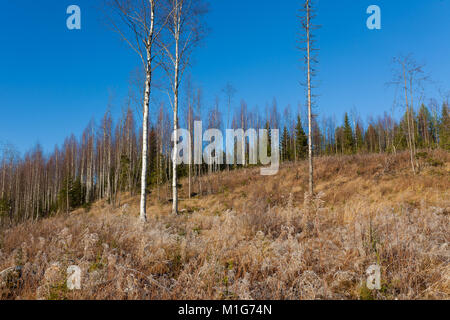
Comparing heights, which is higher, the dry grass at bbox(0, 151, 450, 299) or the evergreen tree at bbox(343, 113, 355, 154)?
the evergreen tree at bbox(343, 113, 355, 154)

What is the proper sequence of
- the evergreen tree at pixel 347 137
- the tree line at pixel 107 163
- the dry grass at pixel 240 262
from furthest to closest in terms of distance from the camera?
the evergreen tree at pixel 347 137
the tree line at pixel 107 163
the dry grass at pixel 240 262

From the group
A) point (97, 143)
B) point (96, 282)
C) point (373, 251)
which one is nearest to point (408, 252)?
point (373, 251)

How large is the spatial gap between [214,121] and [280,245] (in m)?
24.3

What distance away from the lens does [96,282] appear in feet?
7.57

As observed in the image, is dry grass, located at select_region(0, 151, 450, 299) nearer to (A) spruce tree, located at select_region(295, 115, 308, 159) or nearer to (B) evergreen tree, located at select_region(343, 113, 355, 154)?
(A) spruce tree, located at select_region(295, 115, 308, 159)

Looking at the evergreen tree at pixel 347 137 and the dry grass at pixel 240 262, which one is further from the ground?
the evergreen tree at pixel 347 137

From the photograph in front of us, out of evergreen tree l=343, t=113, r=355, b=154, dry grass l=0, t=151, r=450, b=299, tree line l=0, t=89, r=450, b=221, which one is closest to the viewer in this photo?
dry grass l=0, t=151, r=450, b=299

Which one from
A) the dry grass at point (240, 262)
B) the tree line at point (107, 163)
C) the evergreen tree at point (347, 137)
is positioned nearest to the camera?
the dry grass at point (240, 262)

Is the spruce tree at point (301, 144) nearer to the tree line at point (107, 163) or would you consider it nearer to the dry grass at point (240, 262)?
the tree line at point (107, 163)

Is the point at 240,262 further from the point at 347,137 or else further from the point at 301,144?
the point at 347,137

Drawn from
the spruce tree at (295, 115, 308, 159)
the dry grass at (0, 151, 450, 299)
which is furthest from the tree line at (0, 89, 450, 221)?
the dry grass at (0, 151, 450, 299)

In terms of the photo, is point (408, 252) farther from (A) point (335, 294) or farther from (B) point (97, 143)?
(B) point (97, 143)

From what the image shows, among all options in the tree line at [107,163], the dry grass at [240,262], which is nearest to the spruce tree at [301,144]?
the tree line at [107,163]

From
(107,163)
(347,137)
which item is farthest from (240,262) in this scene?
(347,137)
